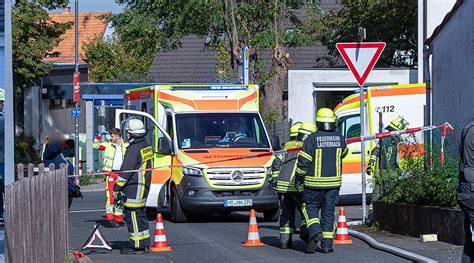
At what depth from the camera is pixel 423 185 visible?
14516 millimetres

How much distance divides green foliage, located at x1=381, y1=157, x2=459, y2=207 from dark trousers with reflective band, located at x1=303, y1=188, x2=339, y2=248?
160cm

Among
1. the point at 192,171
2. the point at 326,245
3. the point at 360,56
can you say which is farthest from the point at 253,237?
the point at 192,171

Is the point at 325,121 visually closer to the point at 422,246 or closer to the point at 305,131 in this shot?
the point at 305,131

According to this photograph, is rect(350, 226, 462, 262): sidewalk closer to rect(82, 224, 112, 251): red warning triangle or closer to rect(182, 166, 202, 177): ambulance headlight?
rect(82, 224, 112, 251): red warning triangle

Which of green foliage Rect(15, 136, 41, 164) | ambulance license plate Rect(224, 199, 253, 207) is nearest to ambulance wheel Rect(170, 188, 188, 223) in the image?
ambulance license plate Rect(224, 199, 253, 207)

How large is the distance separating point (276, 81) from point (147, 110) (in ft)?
52.4

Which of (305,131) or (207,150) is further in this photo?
(207,150)

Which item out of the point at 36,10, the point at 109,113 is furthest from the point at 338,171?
the point at 36,10

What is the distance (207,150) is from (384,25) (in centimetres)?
2651

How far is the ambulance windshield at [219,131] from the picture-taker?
19453 mm

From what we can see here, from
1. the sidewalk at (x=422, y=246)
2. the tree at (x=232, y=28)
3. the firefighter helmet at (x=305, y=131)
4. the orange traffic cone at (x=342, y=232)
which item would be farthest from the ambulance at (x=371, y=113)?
the tree at (x=232, y=28)

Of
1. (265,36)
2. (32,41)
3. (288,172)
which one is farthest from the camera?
(32,41)

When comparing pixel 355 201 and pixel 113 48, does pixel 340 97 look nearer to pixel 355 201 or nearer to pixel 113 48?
pixel 355 201

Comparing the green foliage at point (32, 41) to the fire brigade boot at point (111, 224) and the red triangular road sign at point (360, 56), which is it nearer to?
the fire brigade boot at point (111, 224)
